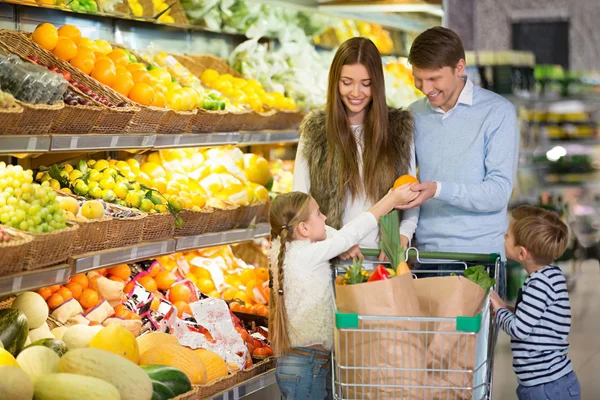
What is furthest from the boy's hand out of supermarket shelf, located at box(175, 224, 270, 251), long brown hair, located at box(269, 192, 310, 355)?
supermarket shelf, located at box(175, 224, 270, 251)

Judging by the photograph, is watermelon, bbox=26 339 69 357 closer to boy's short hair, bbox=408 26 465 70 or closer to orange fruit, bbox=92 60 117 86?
orange fruit, bbox=92 60 117 86

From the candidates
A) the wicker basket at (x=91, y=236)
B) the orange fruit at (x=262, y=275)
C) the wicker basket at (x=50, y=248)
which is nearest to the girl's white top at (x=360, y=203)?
the wicker basket at (x=91, y=236)

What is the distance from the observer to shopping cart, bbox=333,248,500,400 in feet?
7.71

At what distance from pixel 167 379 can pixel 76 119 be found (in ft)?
3.47

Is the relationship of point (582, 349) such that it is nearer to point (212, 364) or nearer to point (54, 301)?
point (212, 364)

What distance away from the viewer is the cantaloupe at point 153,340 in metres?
3.42

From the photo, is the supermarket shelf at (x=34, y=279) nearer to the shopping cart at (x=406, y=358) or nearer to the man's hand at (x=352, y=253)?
the man's hand at (x=352, y=253)

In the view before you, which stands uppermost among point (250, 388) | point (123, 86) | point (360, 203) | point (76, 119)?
point (123, 86)

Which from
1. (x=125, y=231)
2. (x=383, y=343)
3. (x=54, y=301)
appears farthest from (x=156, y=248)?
(x=383, y=343)

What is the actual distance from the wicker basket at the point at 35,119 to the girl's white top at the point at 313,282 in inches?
39.4

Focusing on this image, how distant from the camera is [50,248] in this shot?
3.13 meters

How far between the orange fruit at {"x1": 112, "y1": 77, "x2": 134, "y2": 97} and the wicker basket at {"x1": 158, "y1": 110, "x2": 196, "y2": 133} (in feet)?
0.66

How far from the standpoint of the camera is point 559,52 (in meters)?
11.2

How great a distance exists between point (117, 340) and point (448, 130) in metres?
1.43
